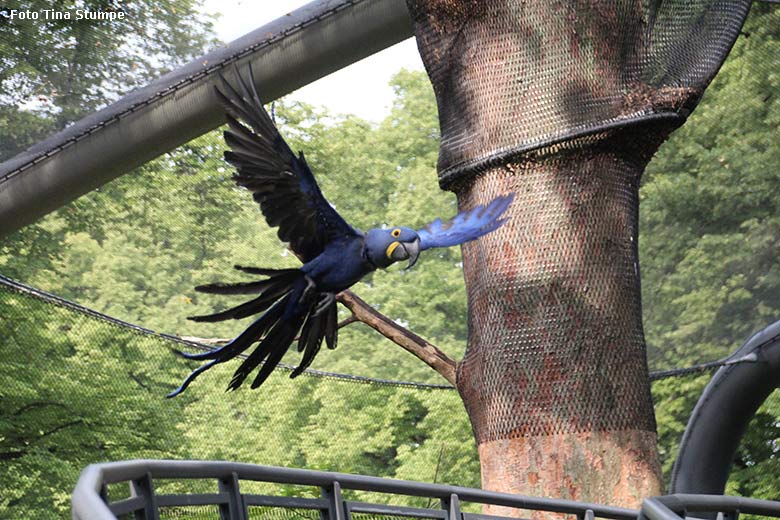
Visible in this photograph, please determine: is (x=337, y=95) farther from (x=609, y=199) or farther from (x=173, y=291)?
(x=609, y=199)

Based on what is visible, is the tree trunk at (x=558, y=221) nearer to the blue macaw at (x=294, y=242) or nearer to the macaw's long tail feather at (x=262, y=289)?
the blue macaw at (x=294, y=242)

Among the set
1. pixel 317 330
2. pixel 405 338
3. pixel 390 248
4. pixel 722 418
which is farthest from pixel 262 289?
pixel 722 418

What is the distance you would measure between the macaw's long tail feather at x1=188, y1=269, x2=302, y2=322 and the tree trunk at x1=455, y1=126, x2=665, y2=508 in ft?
2.50

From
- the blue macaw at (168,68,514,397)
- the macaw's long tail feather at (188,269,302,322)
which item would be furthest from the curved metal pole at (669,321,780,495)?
the macaw's long tail feather at (188,269,302,322)

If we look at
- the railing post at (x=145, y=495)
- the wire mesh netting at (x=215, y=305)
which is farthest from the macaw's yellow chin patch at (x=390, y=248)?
the wire mesh netting at (x=215, y=305)

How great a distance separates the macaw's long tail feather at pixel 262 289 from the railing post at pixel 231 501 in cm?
79

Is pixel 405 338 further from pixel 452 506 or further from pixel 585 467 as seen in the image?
pixel 452 506

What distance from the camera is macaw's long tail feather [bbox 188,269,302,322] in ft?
9.70

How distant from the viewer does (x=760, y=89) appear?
921 cm

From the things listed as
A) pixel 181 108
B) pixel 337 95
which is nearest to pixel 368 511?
pixel 181 108

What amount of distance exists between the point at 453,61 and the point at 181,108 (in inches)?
67.1

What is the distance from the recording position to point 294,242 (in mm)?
3209

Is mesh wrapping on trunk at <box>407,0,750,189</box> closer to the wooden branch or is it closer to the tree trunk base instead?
the tree trunk base

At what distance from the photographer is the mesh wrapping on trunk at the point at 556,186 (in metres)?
3.43
